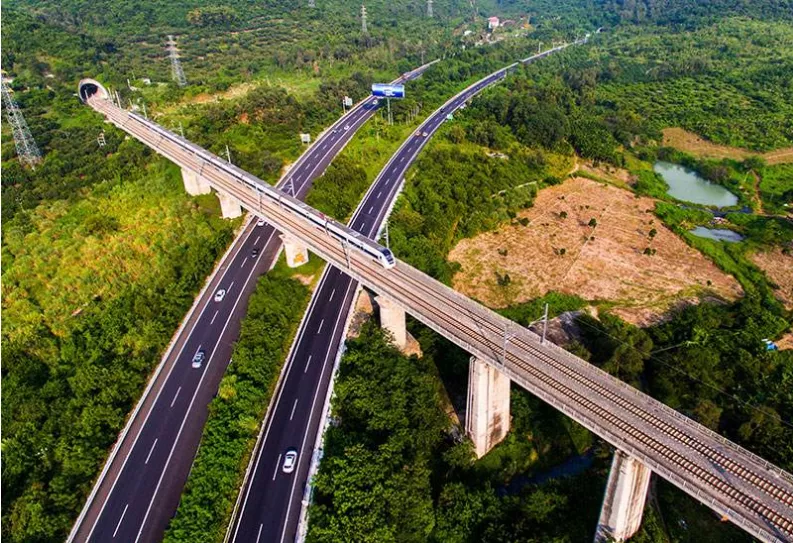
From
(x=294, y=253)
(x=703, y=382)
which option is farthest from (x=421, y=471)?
(x=294, y=253)

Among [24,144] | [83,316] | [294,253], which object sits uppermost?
[24,144]

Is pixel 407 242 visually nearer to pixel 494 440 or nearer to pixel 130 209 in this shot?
pixel 494 440

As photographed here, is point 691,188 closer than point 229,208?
No

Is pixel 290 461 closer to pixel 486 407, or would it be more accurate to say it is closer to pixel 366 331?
pixel 366 331

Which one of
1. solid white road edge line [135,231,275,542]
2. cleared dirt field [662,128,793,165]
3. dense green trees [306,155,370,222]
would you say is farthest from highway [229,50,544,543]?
cleared dirt field [662,128,793,165]

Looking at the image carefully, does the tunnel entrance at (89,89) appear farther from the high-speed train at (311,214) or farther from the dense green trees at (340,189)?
the dense green trees at (340,189)

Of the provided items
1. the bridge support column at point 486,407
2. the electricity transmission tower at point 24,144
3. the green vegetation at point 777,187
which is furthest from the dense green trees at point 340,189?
the green vegetation at point 777,187
